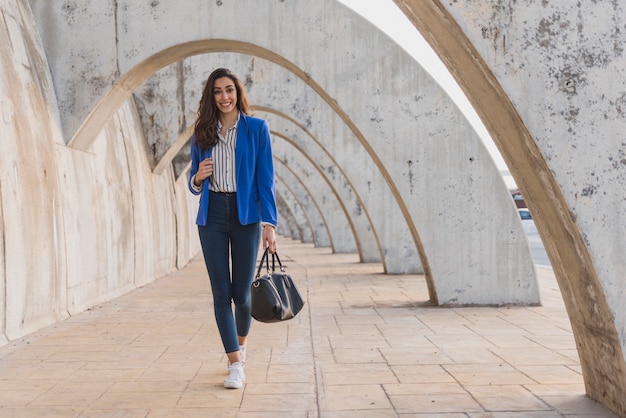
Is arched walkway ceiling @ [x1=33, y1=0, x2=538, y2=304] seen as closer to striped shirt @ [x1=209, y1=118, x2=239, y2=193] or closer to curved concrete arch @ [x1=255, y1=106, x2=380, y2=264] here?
striped shirt @ [x1=209, y1=118, x2=239, y2=193]

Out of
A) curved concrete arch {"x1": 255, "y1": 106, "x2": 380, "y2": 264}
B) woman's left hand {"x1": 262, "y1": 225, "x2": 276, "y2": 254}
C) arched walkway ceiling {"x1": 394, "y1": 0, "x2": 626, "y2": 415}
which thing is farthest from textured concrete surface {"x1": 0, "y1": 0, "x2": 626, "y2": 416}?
curved concrete arch {"x1": 255, "y1": 106, "x2": 380, "y2": 264}

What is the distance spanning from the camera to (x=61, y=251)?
8.75 metres

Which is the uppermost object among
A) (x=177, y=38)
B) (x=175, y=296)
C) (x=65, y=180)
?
(x=177, y=38)

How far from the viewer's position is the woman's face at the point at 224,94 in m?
5.10

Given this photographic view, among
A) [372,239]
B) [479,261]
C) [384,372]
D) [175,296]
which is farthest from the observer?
[372,239]

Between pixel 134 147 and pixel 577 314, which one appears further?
Answer: pixel 134 147

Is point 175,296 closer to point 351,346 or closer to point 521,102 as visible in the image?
point 351,346

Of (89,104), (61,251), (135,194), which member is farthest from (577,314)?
(135,194)

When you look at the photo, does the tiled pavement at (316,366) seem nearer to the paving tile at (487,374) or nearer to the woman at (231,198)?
the paving tile at (487,374)

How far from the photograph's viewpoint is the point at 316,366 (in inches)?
222

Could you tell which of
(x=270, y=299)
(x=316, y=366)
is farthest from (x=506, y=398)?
(x=316, y=366)

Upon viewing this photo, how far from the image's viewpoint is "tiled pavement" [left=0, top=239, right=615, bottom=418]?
4418 millimetres

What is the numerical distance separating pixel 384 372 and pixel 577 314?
1.44 m

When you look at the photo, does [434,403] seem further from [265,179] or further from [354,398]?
[265,179]
